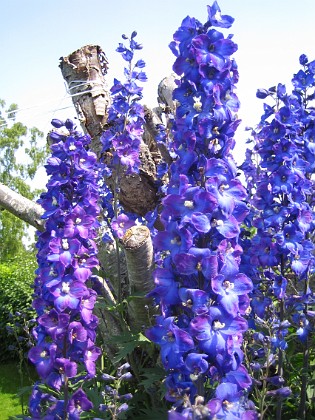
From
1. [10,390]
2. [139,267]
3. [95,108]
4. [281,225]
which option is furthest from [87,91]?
[10,390]

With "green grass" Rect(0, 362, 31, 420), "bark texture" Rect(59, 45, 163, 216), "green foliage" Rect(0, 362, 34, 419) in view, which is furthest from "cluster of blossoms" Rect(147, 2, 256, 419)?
"green grass" Rect(0, 362, 31, 420)

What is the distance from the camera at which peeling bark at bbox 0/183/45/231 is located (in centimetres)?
461

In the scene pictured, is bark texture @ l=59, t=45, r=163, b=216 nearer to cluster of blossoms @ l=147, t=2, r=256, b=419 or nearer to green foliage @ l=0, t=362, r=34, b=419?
green foliage @ l=0, t=362, r=34, b=419

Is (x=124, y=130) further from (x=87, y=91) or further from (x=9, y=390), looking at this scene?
(x=9, y=390)

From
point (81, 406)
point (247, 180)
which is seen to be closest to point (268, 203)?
point (81, 406)

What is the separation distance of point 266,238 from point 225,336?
4.33ft

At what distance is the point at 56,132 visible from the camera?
3.30 meters

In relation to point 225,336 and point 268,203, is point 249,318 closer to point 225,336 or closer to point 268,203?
point 268,203

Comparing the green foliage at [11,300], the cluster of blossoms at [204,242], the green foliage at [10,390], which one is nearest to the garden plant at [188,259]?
the cluster of blossoms at [204,242]

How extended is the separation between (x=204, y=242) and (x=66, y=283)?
0.89m

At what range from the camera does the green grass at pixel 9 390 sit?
22.1ft

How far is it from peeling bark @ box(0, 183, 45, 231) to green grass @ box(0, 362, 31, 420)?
2.12 meters

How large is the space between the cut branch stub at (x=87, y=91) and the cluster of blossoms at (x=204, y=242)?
2.65 m

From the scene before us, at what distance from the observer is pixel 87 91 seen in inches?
202
